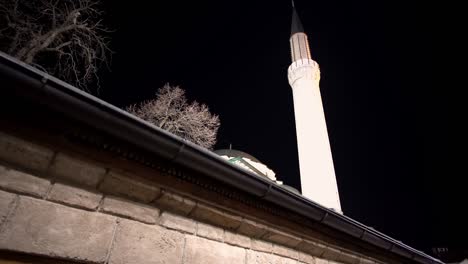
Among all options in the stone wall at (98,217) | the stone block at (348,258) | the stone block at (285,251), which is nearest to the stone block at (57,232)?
the stone wall at (98,217)

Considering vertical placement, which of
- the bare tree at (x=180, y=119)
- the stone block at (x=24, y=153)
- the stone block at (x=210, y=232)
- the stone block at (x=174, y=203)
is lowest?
the stone block at (x=210, y=232)

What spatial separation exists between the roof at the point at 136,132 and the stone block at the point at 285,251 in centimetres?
45

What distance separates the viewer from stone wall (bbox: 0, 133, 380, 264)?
6.42ft

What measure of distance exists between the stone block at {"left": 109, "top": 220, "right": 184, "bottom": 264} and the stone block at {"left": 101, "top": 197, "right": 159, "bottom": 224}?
0.05 m

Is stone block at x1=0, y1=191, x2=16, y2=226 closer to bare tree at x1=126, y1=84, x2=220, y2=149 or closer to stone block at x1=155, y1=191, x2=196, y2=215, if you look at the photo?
stone block at x1=155, y1=191, x2=196, y2=215

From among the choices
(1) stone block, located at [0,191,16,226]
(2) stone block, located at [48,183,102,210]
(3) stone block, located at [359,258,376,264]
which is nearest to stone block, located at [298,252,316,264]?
(3) stone block, located at [359,258,376,264]

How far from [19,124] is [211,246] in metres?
1.83

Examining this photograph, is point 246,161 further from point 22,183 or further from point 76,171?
point 22,183

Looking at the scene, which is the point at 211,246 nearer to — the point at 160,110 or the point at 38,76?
the point at 38,76

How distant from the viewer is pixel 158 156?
2381 mm

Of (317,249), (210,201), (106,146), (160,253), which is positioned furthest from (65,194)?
(317,249)

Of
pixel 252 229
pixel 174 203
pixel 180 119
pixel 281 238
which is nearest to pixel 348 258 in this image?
pixel 281 238

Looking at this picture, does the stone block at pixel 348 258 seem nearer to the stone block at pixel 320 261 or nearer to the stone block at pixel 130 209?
the stone block at pixel 320 261

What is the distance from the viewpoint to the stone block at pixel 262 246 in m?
3.19
